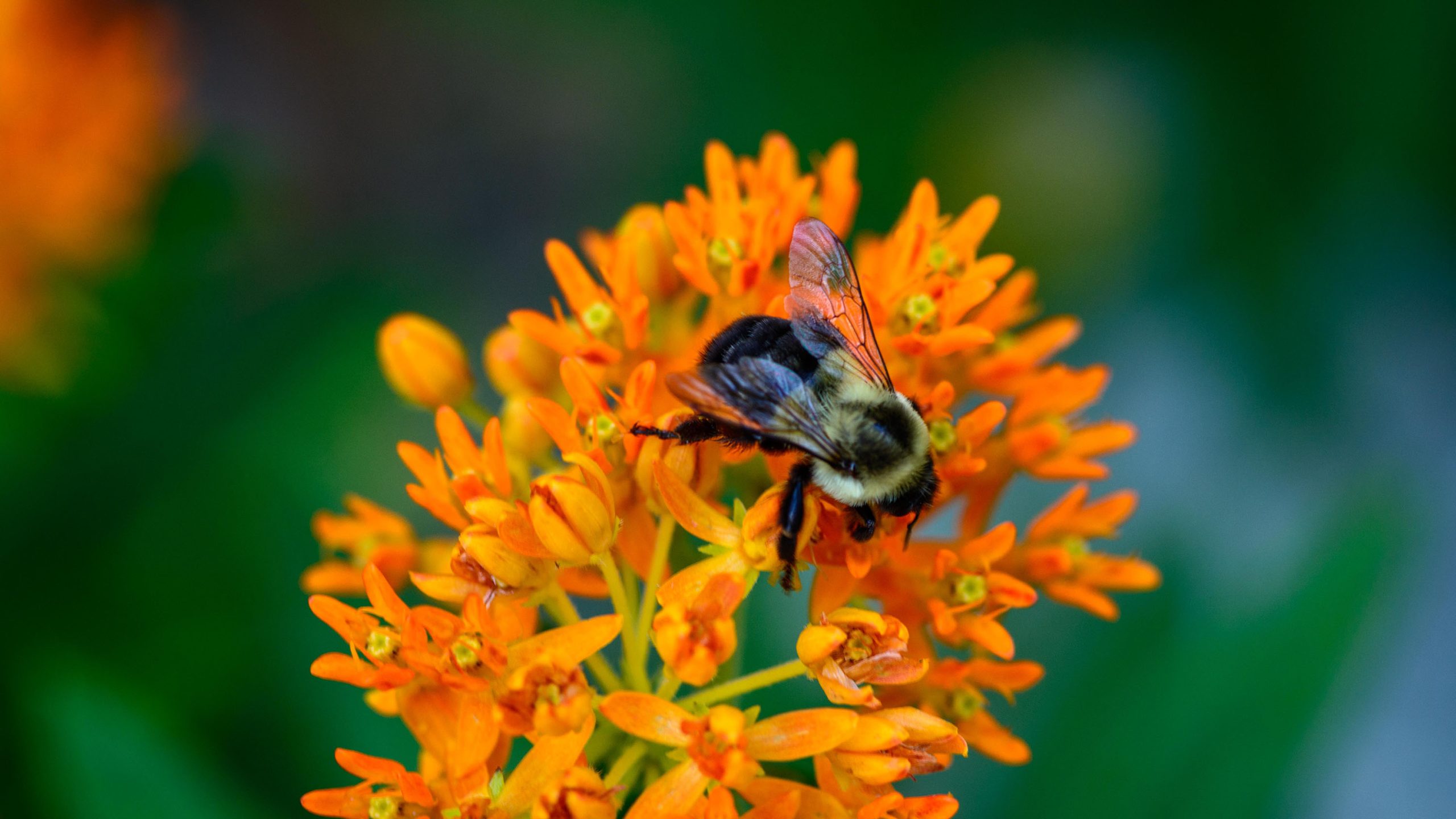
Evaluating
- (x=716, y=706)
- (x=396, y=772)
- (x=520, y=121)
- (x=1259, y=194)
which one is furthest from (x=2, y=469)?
(x=1259, y=194)

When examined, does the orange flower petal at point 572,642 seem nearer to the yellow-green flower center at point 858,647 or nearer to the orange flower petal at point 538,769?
the orange flower petal at point 538,769

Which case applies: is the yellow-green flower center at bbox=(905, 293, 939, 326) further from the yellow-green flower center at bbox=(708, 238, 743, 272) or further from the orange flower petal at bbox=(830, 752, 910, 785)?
the orange flower petal at bbox=(830, 752, 910, 785)

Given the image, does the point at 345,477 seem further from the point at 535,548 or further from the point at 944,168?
the point at 944,168

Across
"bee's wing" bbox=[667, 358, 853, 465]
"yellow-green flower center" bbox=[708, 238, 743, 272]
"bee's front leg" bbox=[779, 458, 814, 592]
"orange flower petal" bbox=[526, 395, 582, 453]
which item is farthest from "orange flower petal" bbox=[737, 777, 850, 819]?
"yellow-green flower center" bbox=[708, 238, 743, 272]

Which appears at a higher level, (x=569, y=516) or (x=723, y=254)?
(x=723, y=254)

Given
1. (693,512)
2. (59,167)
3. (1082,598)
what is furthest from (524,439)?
(59,167)

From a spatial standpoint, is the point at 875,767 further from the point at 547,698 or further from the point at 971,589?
the point at 547,698

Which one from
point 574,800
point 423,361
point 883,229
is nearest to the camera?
point 574,800
